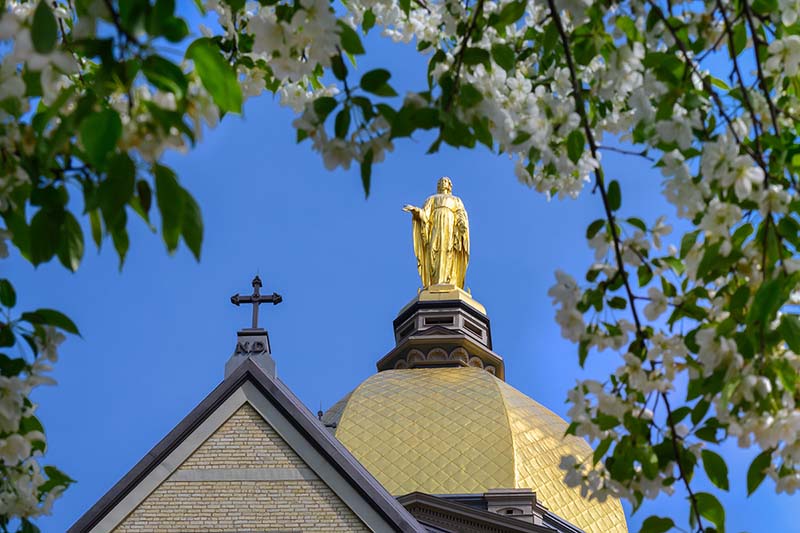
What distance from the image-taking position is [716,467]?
6.45 meters

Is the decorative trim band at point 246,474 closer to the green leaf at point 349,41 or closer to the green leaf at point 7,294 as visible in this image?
the green leaf at point 7,294

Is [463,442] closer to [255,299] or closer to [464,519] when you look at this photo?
[464,519]

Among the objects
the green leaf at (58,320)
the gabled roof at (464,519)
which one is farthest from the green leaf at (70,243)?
the gabled roof at (464,519)

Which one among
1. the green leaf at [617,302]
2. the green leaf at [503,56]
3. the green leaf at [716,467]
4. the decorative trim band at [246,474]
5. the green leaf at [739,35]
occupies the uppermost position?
the decorative trim band at [246,474]

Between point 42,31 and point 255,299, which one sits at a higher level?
point 255,299

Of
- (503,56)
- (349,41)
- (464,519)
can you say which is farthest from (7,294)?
(464,519)

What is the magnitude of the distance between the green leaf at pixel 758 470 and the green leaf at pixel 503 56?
7.28 ft

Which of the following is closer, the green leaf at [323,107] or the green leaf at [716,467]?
the green leaf at [323,107]

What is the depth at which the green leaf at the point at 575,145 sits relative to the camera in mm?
6605

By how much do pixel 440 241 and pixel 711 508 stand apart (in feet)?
137

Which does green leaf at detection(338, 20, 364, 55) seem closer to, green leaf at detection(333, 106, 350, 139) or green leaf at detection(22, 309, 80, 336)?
green leaf at detection(333, 106, 350, 139)

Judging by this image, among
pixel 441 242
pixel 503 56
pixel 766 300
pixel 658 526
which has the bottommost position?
pixel 658 526

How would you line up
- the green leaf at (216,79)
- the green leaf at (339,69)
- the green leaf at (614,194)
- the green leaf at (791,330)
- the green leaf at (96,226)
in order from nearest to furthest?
the green leaf at (216,79)
the green leaf at (96,226)
the green leaf at (791,330)
the green leaf at (339,69)
the green leaf at (614,194)

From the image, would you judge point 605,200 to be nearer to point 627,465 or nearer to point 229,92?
point 627,465
